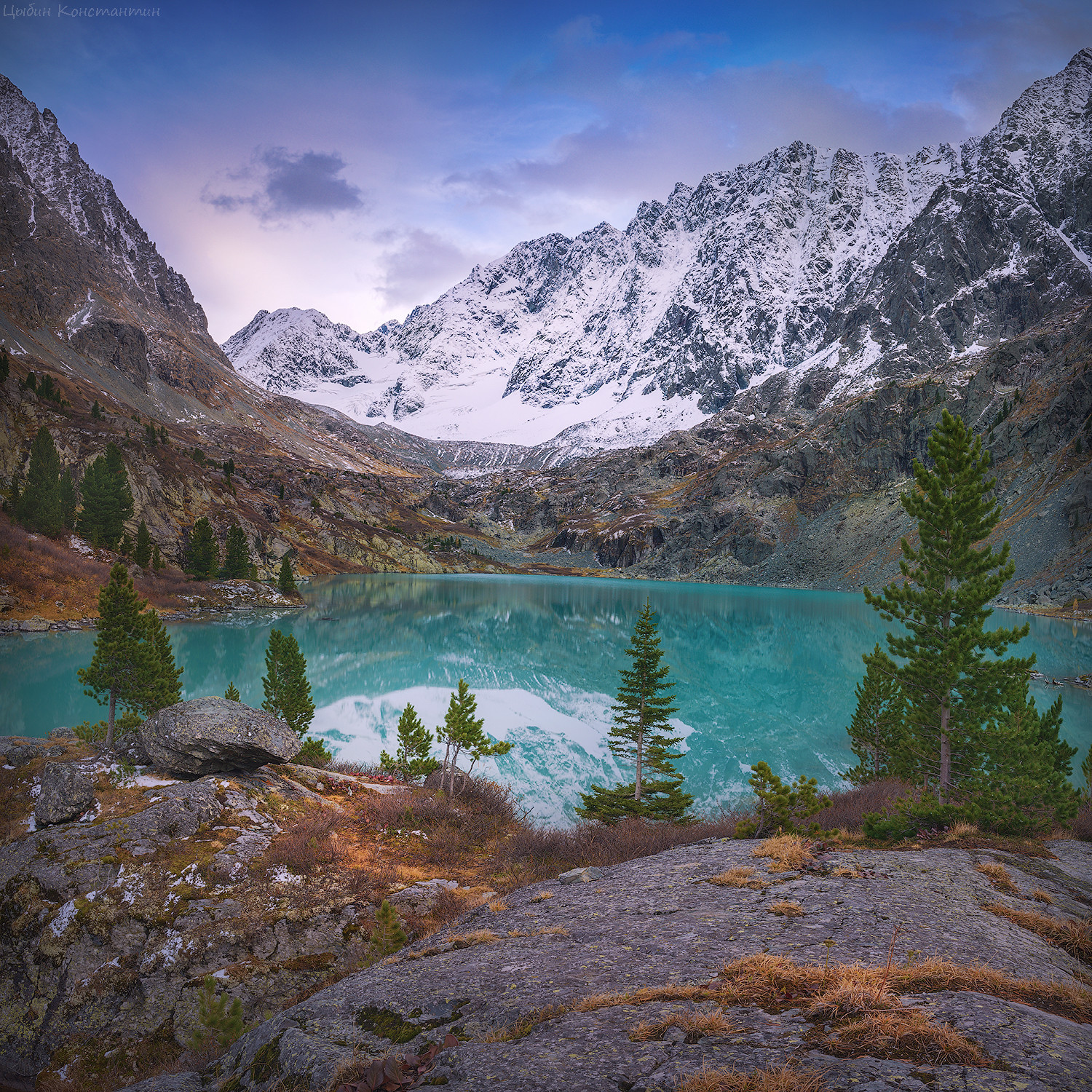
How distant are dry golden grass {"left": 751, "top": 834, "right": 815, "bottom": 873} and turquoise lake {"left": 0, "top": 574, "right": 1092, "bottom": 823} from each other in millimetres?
18188

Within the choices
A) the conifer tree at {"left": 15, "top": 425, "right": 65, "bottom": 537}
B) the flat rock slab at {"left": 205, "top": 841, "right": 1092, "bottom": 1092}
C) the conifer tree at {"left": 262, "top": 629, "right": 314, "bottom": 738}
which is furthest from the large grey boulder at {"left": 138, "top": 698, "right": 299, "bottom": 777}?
the conifer tree at {"left": 15, "top": 425, "right": 65, "bottom": 537}

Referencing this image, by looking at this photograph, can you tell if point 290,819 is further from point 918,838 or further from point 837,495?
point 837,495

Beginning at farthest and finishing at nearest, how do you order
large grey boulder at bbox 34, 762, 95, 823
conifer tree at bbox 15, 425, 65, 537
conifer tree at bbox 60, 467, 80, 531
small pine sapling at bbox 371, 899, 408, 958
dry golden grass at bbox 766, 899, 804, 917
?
1. conifer tree at bbox 60, 467, 80, 531
2. conifer tree at bbox 15, 425, 65, 537
3. large grey boulder at bbox 34, 762, 95, 823
4. small pine sapling at bbox 371, 899, 408, 958
5. dry golden grass at bbox 766, 899, 804, 917

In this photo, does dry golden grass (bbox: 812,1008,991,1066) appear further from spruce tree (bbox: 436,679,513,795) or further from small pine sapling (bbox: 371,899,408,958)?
spruce tree (bbox: 436,679,513,795)

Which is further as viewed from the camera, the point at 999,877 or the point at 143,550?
the point at 143,550

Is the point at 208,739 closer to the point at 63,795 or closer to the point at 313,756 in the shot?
the point at 63,795

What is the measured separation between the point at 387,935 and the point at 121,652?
18826mm

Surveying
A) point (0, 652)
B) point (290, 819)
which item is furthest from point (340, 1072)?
point (0, 652)

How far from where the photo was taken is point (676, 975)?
7.36m

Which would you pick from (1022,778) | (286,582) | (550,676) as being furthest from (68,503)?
(1022,778)

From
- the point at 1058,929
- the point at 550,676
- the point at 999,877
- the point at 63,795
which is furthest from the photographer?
the point at 550,676

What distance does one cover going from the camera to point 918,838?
43.1 ft

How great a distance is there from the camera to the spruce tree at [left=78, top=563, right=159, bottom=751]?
23.3 metres

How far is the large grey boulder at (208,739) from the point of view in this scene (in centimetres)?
1633
